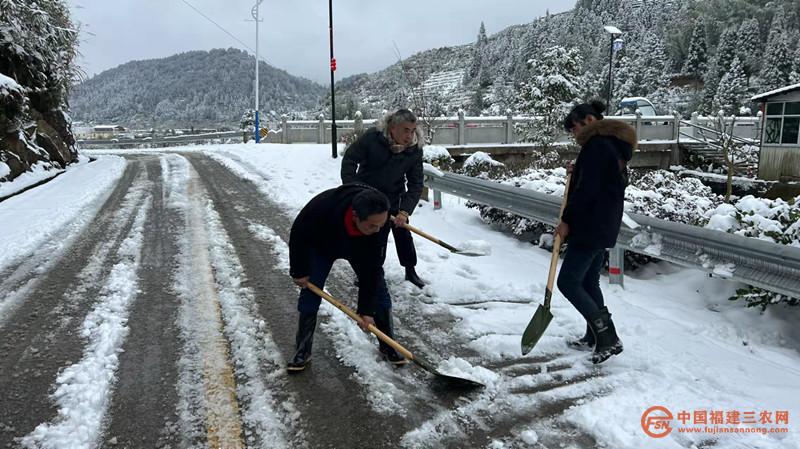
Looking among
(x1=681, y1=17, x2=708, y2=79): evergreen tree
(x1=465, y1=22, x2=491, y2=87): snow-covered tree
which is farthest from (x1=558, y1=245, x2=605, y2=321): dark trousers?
(x1=465, y1=22, x2=491, y2=87): snow-covered tree

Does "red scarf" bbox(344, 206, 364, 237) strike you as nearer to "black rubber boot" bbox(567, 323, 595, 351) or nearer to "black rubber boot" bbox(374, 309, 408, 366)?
"black rubber boot" bbox(374, 309, 408, 366)

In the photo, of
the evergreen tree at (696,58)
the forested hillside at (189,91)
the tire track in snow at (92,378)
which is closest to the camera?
the tire track in snow at (92,378)

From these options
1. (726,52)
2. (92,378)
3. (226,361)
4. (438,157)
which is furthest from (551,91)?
(726,52)

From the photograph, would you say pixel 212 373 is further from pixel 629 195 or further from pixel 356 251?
pixel 629 195

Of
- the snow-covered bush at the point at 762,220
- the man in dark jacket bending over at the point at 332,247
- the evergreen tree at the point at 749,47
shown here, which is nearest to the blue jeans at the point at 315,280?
the man in dark jacket bending over at the point at 332,247

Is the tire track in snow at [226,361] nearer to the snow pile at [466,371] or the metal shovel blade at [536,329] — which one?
the snow pile at [466,371]

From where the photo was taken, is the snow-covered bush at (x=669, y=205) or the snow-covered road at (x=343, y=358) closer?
the snow-covered road at (x=343, y=358)

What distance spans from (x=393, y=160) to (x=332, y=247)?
160 centimetres

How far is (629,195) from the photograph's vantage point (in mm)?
6496

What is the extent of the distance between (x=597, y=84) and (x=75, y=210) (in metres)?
56.7

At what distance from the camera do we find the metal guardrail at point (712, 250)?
3752 millimetres

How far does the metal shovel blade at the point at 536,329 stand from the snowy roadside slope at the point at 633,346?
0.39ft

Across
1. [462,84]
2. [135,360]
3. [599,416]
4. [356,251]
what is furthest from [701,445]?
[462,84]

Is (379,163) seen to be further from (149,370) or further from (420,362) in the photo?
(149,370)
